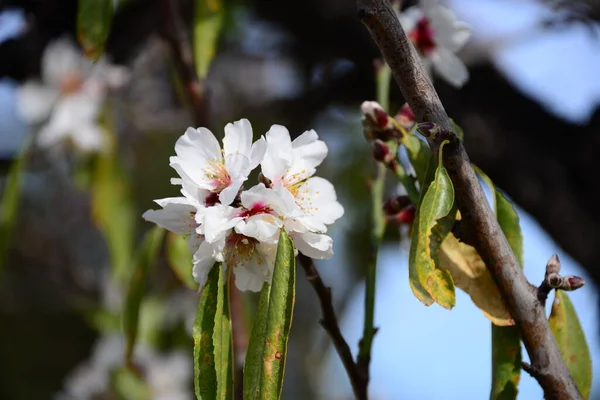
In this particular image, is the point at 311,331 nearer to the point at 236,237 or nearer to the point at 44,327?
the point at 44,327

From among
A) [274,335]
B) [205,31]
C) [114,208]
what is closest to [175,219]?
[274,335]

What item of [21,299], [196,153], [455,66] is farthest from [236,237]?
[21,299]

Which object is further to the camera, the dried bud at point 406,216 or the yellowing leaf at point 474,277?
the dried bud at point 406,216

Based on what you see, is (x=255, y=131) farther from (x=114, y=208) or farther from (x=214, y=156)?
(x=214, y=156)

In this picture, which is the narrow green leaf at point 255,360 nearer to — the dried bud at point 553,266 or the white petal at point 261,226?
the white petal at point 261,226

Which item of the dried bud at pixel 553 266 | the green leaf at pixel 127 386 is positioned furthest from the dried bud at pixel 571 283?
the green leaf at pixel 127 386

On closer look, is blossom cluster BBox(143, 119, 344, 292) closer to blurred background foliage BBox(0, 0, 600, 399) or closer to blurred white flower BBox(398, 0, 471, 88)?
blurred white flower BBox(398, 0, 471, 88)

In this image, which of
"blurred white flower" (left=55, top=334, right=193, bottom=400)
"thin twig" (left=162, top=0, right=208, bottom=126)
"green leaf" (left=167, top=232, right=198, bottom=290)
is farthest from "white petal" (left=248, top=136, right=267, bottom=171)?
"blurred white flower" (left=55, top=334, right=193, bottom=400)

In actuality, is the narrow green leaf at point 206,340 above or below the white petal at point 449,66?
below
